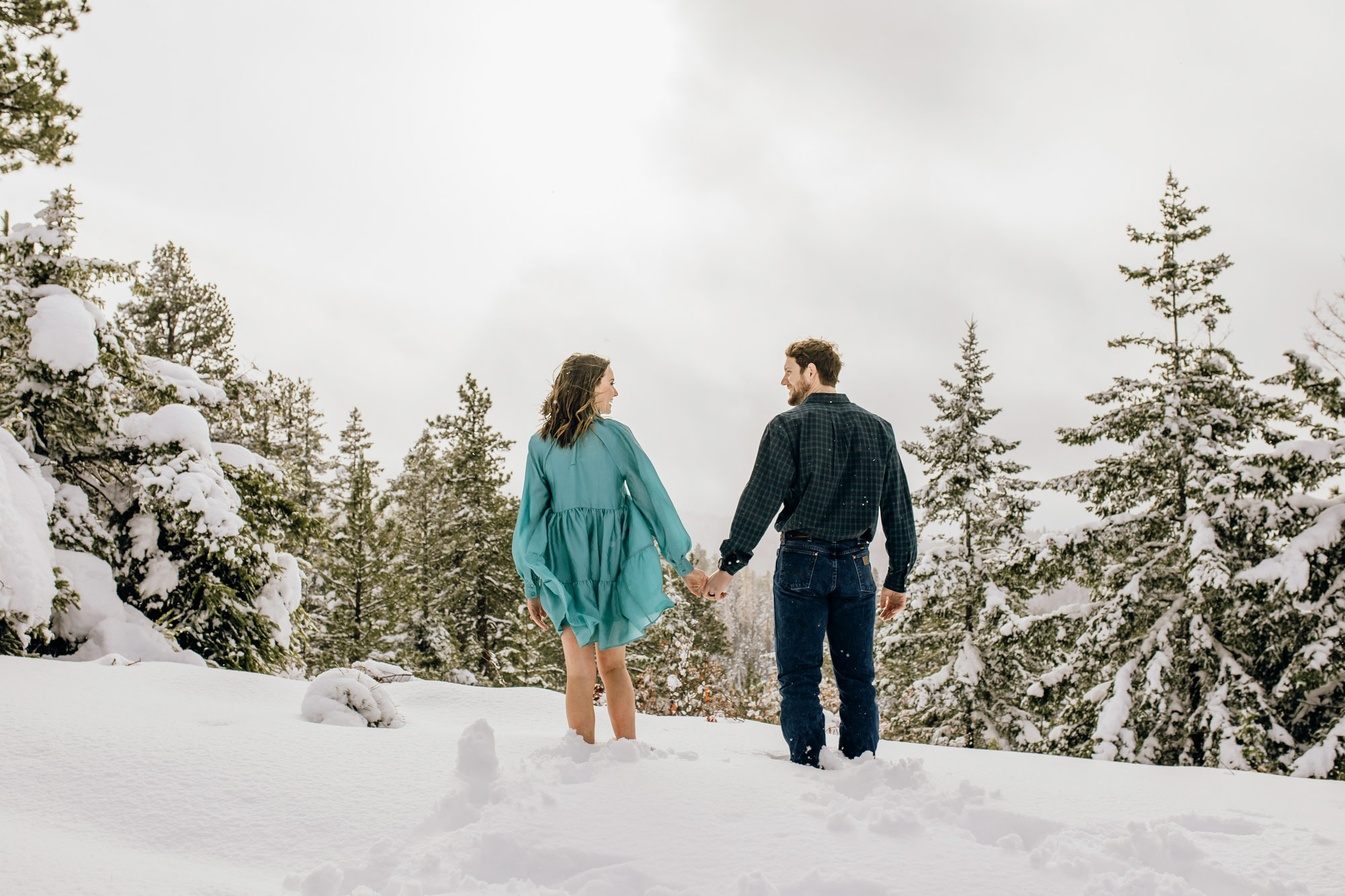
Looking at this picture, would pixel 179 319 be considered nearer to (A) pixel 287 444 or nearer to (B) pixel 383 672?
(A) pixel 287 444

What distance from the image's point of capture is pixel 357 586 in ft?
72.9

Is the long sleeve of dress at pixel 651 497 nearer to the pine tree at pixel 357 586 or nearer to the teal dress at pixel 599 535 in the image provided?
the teal dress at pixel 599 535

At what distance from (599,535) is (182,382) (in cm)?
769

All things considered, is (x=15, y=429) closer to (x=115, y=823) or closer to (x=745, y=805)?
(x=115, y=823)

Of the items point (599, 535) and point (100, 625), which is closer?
point (599, 535)

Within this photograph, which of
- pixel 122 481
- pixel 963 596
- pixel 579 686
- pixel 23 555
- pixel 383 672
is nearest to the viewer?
pixel 579 686

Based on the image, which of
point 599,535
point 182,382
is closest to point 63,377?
point 182,382

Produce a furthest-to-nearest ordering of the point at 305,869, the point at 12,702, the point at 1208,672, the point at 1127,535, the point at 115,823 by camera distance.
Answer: the point at 1127,535, the point at 1208,672, the point at 12,702, the point at 115,823, the point at 305,869

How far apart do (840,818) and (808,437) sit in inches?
78.7

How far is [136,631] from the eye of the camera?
6.93 m

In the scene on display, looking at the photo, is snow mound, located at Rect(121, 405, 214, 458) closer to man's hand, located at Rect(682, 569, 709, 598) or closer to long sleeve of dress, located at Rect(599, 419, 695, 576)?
long sleeve of dress, located at Rect(599, 419, 695, 576)

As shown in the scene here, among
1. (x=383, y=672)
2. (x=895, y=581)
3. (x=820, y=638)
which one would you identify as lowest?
(x=383, y=672)

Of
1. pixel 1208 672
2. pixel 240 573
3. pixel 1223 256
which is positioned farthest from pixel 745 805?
Answer: pixel 1223 256

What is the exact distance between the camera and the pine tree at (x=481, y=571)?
2184 centimetres
